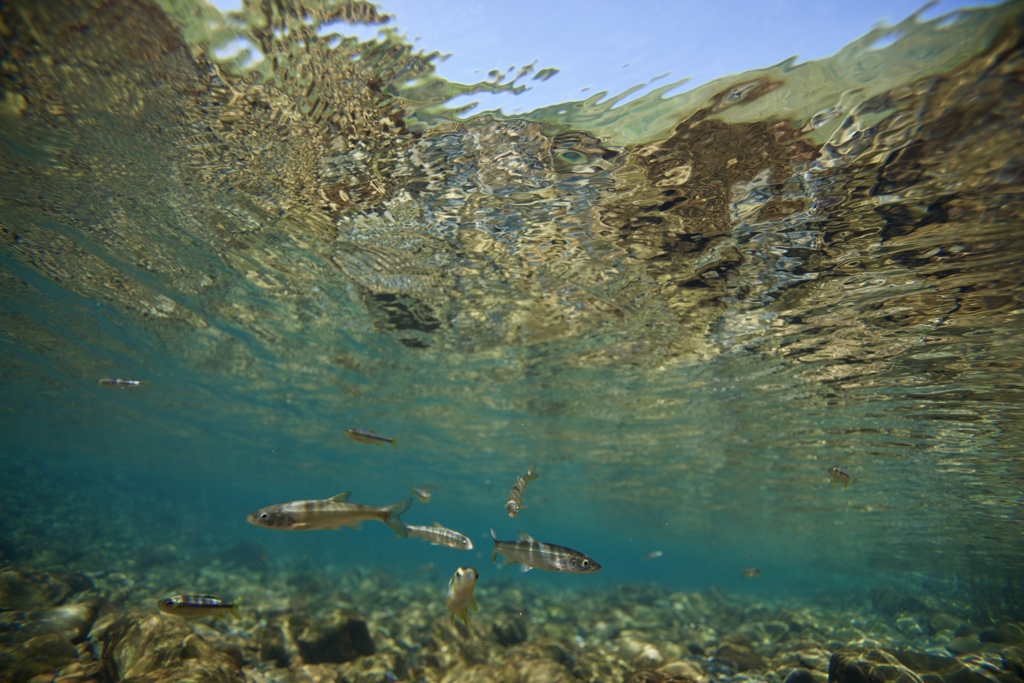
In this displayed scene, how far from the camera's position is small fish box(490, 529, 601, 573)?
5.29 metres

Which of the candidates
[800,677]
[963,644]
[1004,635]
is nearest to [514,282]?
[800,677]

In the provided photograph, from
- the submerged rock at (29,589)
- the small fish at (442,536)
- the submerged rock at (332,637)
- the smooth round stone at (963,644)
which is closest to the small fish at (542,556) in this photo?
the small fish at (442,536)

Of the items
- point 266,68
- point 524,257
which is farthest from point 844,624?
point 266,68

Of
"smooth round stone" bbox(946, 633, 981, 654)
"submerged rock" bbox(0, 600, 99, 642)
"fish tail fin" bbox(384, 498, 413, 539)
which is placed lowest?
"smooth round stone" bbox(946, 633, 981, 654)

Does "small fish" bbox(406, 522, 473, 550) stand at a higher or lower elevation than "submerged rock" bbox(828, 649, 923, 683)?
higher

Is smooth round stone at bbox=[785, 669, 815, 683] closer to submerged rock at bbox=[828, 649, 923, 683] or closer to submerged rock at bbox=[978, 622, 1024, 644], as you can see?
submerged rock at bbox=[828, 649, 923, 683]

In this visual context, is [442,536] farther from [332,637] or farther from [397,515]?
[332,637]

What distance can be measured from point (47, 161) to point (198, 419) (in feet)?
110

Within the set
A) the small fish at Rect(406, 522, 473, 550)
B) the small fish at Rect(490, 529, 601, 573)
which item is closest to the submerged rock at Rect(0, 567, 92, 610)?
the small fish at Rect(406, 522, 473, 550)

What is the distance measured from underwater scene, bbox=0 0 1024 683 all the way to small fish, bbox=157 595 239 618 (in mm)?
51

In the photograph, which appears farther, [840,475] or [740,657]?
[740,657]

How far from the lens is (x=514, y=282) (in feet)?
39.4

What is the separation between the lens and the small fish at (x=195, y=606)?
5.46 meters

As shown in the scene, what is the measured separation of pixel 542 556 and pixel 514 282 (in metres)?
7.88
